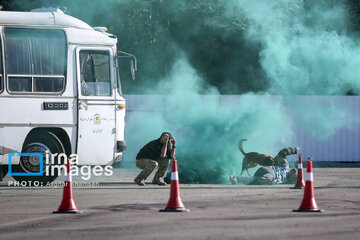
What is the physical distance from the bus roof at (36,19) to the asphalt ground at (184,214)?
11.2ft

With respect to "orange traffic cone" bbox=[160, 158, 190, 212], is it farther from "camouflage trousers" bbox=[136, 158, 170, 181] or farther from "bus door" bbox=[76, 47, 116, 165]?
"bus door" bbox=[76, 47, 116, 165]

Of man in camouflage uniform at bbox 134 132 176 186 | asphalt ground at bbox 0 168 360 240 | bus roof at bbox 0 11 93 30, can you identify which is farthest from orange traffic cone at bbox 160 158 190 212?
bus roof at bbox 0 11 93 30

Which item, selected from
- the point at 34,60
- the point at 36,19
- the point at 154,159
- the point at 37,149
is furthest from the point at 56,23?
the point at 154,159

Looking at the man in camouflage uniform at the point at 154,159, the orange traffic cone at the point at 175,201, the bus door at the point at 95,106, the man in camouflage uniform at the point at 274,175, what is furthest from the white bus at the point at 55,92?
the orange traffic cone at the point at 175,201

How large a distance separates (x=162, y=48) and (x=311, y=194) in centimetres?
1988

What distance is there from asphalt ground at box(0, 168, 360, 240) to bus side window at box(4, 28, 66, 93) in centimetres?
211

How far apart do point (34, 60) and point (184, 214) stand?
6.72m

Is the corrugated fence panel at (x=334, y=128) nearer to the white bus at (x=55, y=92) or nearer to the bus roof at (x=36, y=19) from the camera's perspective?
the white bus at (x=55, y=92)

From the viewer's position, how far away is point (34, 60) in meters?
16.6

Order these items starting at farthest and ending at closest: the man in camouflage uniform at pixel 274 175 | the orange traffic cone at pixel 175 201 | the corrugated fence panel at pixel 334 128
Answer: the corrugated fence panel at pixel 334 128 < the man in camouflage uniform at pixel 274 175 < the orange traffic cone at pixel 175 201

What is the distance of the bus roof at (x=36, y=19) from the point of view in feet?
55.0

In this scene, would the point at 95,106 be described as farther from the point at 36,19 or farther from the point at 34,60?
the point at 36,19

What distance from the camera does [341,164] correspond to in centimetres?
2761

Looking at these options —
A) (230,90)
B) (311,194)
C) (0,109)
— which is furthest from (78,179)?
(230,90)
